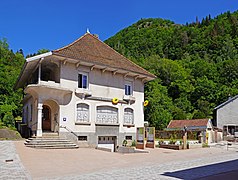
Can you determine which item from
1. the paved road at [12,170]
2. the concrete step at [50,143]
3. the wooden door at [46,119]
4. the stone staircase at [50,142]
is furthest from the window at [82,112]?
the paved road at [12,170]

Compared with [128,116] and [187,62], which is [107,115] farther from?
[187,62]

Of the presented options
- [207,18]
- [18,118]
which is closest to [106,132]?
[18,118]

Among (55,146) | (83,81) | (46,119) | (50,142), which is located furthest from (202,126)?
(50,142)

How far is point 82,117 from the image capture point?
22.1m

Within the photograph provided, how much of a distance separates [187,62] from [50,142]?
175 ft

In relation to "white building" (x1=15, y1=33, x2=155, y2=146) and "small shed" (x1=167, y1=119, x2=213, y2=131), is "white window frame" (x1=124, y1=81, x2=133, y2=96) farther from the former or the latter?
"small shed" (x1=167, y1=119, x2=213, y2=131)

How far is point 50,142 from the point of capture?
18.7 metres

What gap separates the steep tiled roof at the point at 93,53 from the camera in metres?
21.8

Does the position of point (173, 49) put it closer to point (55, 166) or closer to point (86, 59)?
point (86, 59)

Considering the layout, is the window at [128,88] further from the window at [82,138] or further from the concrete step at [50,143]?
the concrete step at [50,143]

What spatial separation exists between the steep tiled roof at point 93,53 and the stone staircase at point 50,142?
584 cm

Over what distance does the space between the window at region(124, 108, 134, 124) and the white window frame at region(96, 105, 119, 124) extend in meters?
1.01

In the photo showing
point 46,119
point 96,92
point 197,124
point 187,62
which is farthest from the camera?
point 187,62

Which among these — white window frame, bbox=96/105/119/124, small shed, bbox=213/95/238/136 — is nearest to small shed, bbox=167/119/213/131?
white window frame, bbox=96/105/119/124
